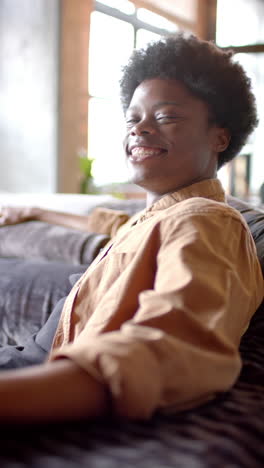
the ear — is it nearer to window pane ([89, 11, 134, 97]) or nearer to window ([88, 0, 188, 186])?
window ([88, 0, 188, 186])

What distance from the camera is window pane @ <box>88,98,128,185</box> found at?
620cm

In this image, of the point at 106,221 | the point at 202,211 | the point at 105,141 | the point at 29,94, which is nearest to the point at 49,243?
the point at 106,221

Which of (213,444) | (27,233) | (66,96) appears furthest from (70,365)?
(66,96)

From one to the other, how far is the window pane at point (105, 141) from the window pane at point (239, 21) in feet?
8.44

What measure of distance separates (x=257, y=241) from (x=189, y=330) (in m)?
0.52

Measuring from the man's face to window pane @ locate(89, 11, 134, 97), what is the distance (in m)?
5.08

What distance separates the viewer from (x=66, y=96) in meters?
5.68

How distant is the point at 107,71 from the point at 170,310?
19.7 feet

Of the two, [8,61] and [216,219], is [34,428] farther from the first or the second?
[8,61]

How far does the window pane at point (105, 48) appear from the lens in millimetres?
6098

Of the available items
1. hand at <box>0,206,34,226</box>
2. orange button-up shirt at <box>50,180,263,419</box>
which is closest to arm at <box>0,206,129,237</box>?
hand at <box>0,206,34,226</box>

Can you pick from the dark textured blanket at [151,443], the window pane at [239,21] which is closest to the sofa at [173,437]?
the dark textured blanket at [151,443]

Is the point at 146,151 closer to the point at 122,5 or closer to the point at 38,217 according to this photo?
the point at 38,217

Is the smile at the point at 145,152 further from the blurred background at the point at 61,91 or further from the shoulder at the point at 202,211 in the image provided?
the blurred background at the point at 61,91
